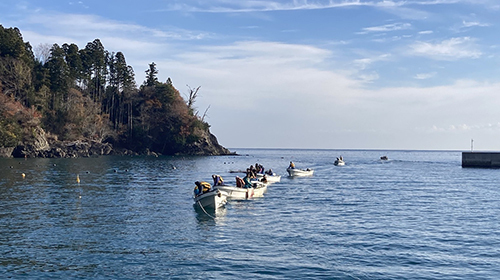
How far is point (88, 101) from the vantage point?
121 meters

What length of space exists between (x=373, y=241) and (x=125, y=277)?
12.4 m

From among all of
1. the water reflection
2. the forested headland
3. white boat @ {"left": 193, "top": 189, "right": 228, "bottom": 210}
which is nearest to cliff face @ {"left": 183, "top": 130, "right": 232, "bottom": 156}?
the forested headland

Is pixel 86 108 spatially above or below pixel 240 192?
above

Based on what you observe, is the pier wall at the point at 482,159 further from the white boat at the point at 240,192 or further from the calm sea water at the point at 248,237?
the white boat at the point at 240,192

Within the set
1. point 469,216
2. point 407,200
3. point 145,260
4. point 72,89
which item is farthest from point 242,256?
point 72,89

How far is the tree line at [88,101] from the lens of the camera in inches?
3922

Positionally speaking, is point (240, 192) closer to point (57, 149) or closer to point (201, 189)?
point (201, 189)

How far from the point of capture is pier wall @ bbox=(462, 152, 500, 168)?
86.3 m

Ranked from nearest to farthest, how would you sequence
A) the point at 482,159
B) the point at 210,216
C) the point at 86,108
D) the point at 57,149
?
the point at 210,216, the point at 482,159, the point at 57,149, the point at 86,108

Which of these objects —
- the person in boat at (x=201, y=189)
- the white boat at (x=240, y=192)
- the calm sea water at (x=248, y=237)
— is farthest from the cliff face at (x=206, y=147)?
the person in boat at (x=201, y=189)

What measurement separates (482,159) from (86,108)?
327ft

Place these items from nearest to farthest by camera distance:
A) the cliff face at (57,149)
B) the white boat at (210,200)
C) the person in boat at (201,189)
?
1. the white boat at (210,200)
2. the person in boat at (201,189)
3. the cliff face at (57,149)

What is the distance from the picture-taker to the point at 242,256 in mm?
18703

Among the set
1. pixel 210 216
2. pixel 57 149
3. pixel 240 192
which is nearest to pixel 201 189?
pixel 210 216
